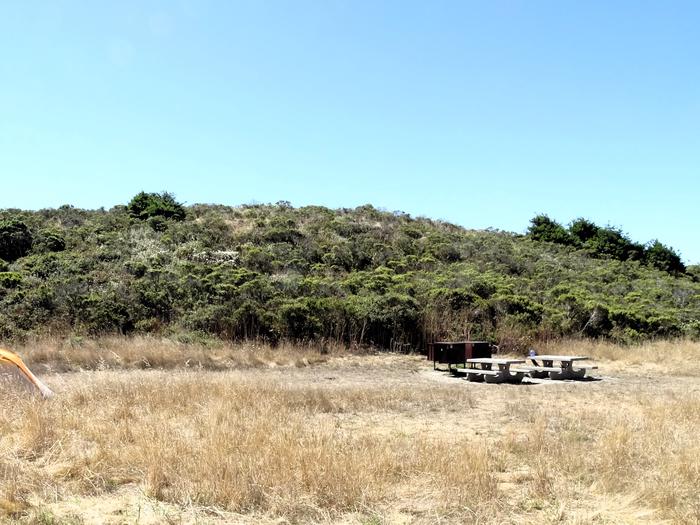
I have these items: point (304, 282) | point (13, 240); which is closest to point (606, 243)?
point (304, 282)

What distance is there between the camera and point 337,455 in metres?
5.25

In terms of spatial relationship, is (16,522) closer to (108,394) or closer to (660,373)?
(108,394)

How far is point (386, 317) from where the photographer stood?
17.0m

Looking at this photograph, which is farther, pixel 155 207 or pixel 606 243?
pixel 606 243

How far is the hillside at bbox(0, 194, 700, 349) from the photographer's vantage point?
16828 millimetres

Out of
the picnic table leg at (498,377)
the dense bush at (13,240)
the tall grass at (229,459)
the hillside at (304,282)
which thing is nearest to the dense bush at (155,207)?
the hillside at (304,282)

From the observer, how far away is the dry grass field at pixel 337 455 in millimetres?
4424

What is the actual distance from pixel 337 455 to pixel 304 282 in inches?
570

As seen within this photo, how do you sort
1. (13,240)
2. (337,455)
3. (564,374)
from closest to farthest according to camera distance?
(337,455), (564,374), (13,240)

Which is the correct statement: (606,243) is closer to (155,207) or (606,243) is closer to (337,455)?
(155,207)

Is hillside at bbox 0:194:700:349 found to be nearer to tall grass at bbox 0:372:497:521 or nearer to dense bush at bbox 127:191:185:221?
dense bush at bbox 127:191:185:221

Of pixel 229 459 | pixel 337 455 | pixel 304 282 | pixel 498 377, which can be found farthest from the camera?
pixel 304 282

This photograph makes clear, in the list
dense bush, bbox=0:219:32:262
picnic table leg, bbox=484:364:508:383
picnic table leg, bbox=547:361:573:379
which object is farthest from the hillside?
picnic table leg, bbox=484:364:508:383

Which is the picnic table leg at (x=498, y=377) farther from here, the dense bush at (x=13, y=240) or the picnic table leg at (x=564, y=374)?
the dense bush at (x=13, y=240)
